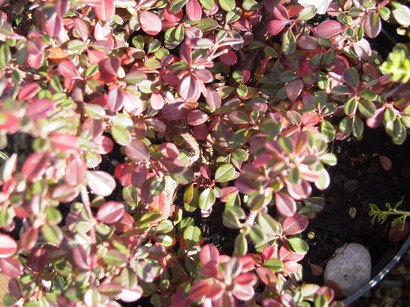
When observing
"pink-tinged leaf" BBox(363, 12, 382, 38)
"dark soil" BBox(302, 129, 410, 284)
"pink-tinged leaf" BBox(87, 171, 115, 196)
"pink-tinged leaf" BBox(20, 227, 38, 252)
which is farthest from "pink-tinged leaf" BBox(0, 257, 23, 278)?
"pink-tinged leaf" BBox(363, 12, 382, 38)

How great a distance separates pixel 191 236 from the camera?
134 centimetres

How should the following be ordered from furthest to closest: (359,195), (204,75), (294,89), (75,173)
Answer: (359,195) → (294,89) → (204,75) → (75,173)

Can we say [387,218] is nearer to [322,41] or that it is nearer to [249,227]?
[322,41]

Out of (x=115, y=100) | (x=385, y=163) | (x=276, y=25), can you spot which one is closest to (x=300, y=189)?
(x=115, y=100)

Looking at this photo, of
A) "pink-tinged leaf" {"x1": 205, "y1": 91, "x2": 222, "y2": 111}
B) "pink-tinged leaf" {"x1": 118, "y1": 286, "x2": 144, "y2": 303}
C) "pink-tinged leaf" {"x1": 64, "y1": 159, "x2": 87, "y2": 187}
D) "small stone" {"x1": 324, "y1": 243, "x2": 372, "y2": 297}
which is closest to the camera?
"pink-tinged leaf" {"x1": 64, "y1": 159, "x2": 87, "y2": 187}

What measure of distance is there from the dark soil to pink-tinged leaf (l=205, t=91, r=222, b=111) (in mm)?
529

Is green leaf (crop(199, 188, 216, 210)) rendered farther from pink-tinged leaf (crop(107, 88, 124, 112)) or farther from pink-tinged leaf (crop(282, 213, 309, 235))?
pink-tinged leaf (crop(107, 88, 124, 112))

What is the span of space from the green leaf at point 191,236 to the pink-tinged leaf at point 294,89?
0.44 metres

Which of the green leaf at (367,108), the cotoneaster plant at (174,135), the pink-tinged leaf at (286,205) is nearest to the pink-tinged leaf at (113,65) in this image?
the cotoneaster plant at (174,135)

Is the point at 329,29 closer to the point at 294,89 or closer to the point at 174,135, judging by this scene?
the point at 294,89

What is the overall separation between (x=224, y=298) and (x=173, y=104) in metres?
0.56

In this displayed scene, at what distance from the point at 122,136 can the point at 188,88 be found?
208mm

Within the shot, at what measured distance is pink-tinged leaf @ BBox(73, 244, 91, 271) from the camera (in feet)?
3.33

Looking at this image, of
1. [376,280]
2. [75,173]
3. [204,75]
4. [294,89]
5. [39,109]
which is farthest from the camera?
[376,280]
